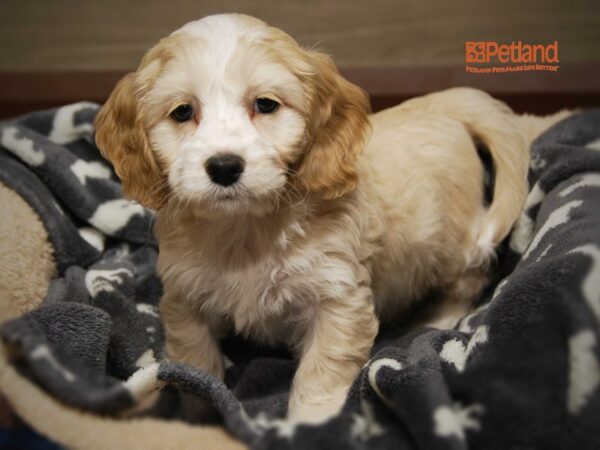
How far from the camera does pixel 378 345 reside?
68.1 inches

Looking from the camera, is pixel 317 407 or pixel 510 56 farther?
pixel 510 56

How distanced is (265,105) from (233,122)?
8cm

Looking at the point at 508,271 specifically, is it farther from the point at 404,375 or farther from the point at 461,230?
the point at 404,375

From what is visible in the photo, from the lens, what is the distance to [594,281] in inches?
44.1

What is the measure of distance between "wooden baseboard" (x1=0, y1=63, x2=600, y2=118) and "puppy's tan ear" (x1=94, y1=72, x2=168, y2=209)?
812 mm

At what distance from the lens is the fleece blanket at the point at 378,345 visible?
1016mm

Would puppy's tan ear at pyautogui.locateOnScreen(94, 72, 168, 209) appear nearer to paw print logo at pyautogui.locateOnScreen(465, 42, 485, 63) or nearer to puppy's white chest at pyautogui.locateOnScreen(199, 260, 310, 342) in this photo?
puppy's white chest at pyautogui.locateOnScreen(199, 260, 310, 342)

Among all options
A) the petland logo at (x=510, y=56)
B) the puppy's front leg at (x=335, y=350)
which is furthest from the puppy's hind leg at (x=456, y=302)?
the petland logo at (x=510, y=56)

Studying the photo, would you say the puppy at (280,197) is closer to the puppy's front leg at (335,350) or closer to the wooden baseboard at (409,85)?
the puppy's front leg at (335,350)

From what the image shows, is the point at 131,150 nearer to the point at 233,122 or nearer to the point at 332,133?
the point at 233,122

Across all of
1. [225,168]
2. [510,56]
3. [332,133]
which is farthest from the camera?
[510,56]

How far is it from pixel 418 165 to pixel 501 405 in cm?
84

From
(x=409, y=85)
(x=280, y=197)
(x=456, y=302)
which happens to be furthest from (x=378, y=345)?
(x=409, y=85)

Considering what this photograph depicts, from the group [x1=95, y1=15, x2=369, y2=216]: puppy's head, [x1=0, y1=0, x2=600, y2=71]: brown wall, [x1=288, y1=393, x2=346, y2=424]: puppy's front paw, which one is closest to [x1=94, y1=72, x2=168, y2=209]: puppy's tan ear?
[x1=95, y1=15, x2=369, y2=216]: puppy's head
